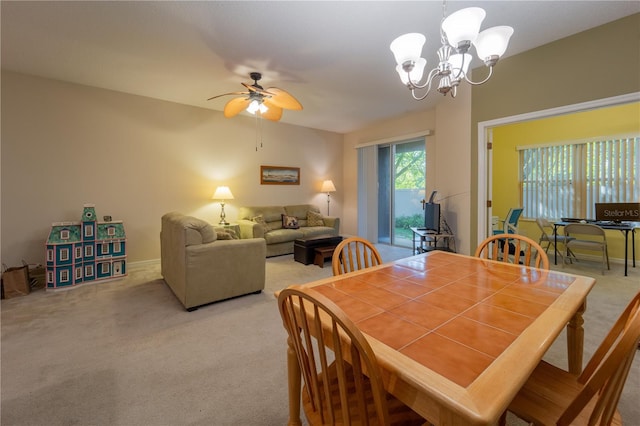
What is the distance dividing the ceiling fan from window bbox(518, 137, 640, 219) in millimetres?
4578

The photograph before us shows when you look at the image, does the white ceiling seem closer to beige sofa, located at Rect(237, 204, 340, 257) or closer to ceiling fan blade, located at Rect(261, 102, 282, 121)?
ceiling fan blade, located at Rect(261, 102, 282, 121)

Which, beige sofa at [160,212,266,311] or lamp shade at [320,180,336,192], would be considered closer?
beige sofa at [160,212,266,311]

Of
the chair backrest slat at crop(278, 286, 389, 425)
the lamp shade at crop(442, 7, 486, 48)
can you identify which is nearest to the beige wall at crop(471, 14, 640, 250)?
the lamp shade at crop(442, 7, 486, 48)

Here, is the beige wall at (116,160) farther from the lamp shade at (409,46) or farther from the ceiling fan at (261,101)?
the lamp shade at (409,46)

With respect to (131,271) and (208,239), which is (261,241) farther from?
(131,271)

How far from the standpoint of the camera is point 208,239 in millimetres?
2775

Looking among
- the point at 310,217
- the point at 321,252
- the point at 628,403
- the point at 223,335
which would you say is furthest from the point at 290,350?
the point at 310,217

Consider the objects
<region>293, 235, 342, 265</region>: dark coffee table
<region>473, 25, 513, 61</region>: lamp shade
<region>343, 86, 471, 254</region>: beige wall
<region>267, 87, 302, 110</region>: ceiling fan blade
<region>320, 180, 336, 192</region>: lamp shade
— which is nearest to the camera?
<region>473, 25, 513, 61</region>: lamp shade

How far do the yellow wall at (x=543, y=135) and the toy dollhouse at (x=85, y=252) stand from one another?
21.4ft

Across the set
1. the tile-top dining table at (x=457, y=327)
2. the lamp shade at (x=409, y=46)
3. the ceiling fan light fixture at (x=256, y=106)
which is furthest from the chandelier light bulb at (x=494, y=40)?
the ceiling fan light fixture at (x=256, y=106)

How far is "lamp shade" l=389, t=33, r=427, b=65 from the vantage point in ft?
5.31

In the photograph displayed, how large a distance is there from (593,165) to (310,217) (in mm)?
4780

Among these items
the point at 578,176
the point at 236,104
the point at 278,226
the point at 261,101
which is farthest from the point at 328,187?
the point at 578,176

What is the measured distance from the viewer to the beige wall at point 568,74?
238 centimetres
